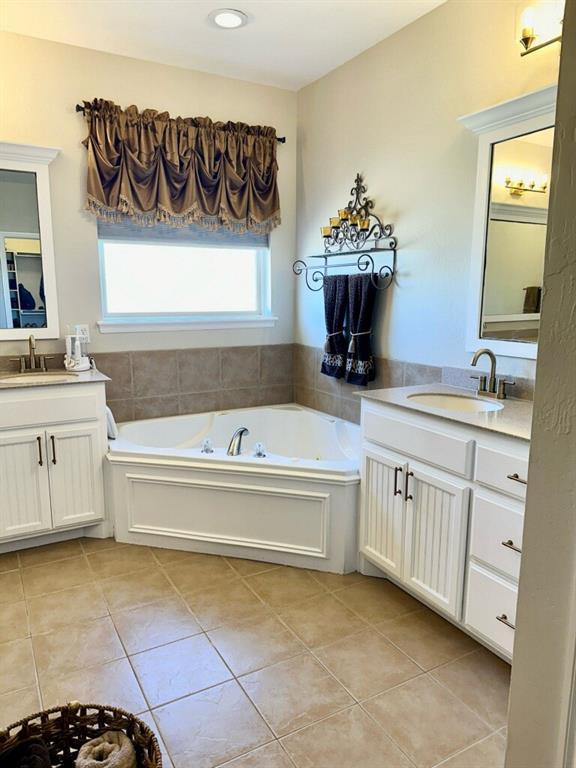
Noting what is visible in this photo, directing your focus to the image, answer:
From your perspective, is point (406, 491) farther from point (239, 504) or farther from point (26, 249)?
point (26, 249)

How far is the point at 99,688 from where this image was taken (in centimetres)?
186

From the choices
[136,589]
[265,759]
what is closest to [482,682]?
[265,759]

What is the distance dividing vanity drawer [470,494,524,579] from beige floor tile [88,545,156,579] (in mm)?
1605

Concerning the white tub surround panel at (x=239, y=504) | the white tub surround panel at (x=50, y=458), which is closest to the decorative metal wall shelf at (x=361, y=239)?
the white tub surround panel at (x=239, y=504)

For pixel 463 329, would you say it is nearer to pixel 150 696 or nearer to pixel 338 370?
pixel 338 370

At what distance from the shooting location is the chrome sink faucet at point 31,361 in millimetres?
3066

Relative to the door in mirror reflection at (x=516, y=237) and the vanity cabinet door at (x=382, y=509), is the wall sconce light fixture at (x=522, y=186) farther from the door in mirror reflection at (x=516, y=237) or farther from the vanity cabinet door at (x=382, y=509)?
the vanity cabinet door at (x=382, y=509)

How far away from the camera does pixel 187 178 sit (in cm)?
337

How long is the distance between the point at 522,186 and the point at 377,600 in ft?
6.36

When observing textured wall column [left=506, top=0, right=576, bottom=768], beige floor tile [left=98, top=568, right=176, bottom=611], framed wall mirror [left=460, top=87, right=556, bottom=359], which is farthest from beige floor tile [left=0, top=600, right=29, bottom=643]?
framed wall mirror [left=460, top=87, right=556, bottom=359]

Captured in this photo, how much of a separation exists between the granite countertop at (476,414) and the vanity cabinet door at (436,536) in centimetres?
24

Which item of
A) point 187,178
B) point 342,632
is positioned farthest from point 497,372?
point 187,178

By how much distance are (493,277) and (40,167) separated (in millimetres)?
2528

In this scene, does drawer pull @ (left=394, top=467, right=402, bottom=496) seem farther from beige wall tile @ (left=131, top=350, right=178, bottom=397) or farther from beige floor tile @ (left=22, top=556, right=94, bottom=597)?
beige wall tile @ (left=131, top=350, right=178, bottom=397)
